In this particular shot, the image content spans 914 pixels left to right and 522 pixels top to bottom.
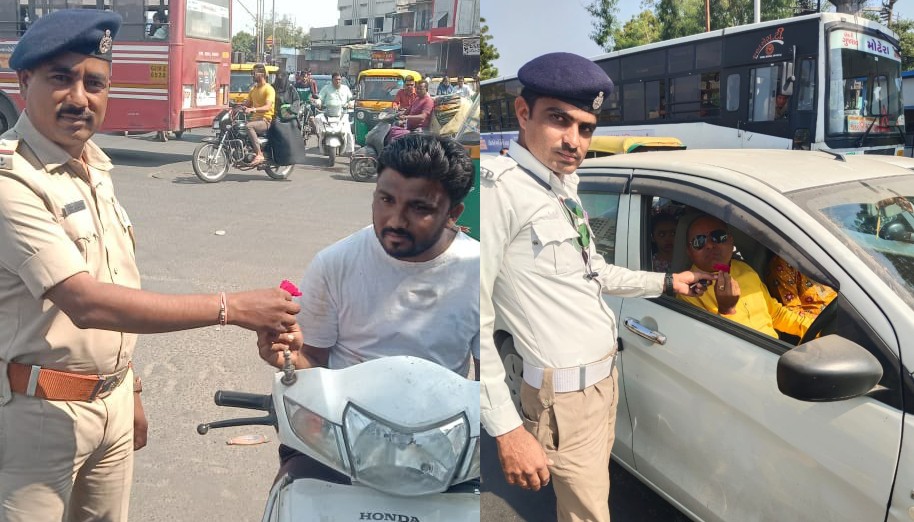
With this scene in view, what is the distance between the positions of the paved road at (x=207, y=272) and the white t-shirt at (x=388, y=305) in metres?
0.87

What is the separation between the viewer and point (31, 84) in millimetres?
1465

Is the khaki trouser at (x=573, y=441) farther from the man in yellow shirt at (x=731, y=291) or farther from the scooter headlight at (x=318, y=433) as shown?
the man in yellow shirt at (x=731, y=291)

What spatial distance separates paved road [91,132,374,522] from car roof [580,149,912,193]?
86 centimetres

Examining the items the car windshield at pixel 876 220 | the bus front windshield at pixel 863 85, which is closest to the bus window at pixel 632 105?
the car windshield at pixel 876 220

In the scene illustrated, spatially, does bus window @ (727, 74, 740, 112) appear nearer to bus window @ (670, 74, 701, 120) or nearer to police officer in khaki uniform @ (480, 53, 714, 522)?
bus window @ (670, 74, 701, 120)

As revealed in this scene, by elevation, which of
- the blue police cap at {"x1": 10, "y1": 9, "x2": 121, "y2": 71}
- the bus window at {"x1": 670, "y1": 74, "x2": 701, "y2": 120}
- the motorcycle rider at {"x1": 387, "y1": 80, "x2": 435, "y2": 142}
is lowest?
the motorcycle rider at {"x1": 387, "y1": 80, "x2": 435, "y2": 142}

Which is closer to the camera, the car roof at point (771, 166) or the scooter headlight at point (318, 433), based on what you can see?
the scooter headlight at point (318, 433)

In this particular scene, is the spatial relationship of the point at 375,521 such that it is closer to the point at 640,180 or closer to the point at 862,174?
the point at 640,180

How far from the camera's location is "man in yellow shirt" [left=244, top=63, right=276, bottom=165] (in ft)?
31.3

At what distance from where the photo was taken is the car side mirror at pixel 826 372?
4.63 ft

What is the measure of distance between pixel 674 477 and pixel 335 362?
105 cm

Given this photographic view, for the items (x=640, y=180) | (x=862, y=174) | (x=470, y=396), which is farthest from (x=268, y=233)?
(x=470, y=396)

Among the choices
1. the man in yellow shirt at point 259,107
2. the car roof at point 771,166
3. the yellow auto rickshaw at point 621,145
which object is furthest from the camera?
the man in yellow shirt at point 259,107

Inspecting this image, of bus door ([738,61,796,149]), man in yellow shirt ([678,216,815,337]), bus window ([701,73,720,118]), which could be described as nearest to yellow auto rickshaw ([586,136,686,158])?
man in yellow shirt ([678,216,815,337])
